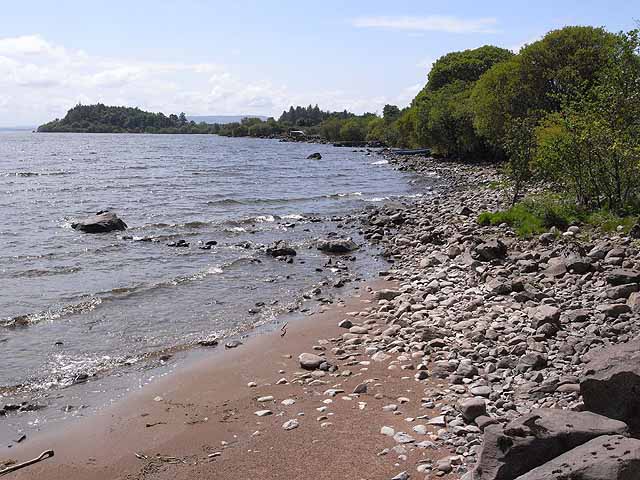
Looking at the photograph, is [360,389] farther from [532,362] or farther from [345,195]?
[345,195]

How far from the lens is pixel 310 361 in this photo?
1249cm

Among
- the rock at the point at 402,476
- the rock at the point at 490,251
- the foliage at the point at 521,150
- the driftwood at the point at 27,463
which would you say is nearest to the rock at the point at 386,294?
the rock at the point at 490,251


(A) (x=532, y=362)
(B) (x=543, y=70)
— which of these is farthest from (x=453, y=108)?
(A) (x=532, y=362)

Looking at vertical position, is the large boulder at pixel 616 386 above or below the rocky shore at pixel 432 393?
above

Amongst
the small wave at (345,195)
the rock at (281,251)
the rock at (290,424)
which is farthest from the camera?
the small wave at (345,195)

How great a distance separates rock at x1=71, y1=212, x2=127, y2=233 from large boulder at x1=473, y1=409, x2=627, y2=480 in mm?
26262

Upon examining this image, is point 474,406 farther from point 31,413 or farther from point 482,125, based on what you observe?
point 482,125

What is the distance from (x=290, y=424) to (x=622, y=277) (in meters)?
8.17

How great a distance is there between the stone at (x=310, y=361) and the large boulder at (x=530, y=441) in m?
5.76

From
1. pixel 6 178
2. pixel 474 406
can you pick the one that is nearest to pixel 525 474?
pixel 474 406

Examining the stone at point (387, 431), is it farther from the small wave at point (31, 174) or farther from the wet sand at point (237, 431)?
the small wave at point (31, 174)

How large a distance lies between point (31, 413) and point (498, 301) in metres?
10.4

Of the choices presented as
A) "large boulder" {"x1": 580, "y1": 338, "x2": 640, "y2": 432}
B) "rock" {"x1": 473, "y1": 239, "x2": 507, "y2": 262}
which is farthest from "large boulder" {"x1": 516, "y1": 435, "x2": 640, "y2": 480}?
"rock" {"x1": 473, "y1": 239, "x2": 507, "y2": 262}

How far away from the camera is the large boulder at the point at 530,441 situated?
21.8 feet
